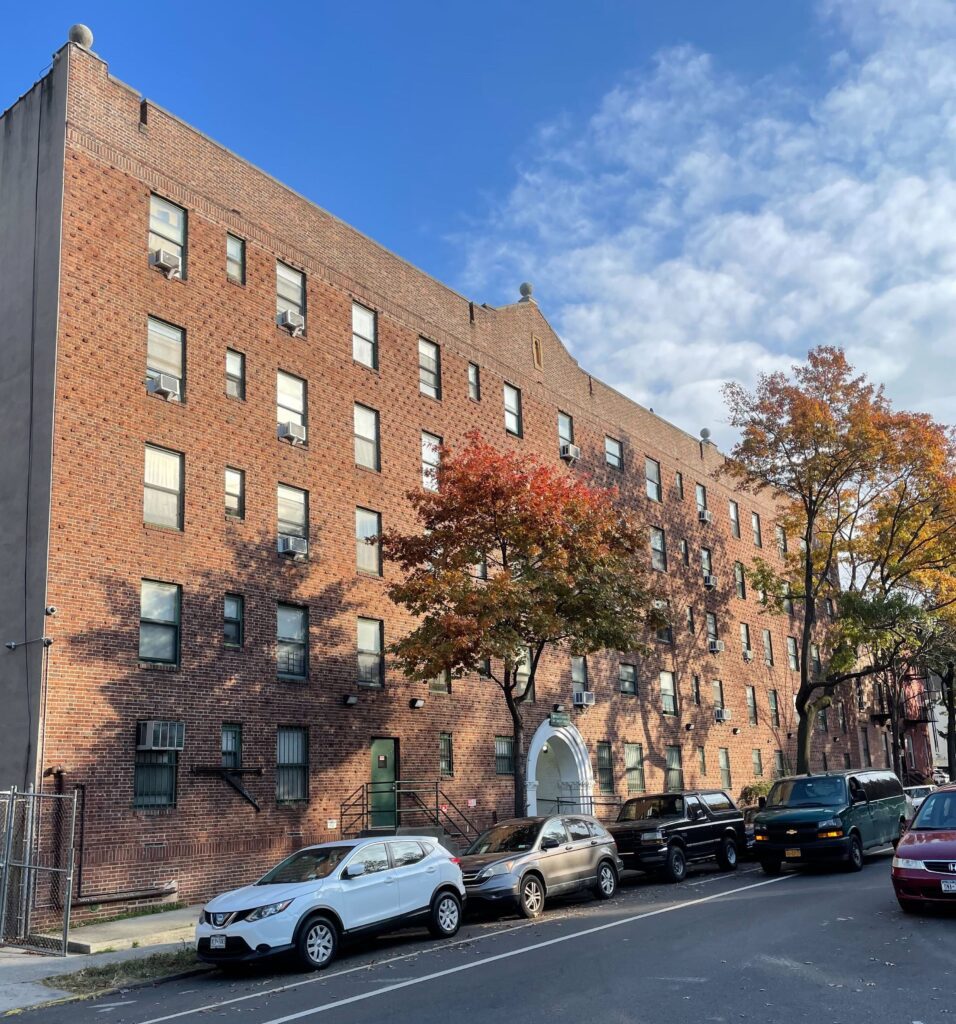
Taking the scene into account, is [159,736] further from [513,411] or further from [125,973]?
[513,411]

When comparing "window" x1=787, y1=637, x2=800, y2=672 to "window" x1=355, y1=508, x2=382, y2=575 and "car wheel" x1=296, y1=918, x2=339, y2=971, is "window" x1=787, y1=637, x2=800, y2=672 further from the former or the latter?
"car wheel" x1=296, y1=918, x2=339, y2=971

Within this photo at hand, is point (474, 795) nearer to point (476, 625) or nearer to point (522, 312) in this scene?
point (476, 625)

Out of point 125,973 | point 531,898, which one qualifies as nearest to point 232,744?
point 531,898

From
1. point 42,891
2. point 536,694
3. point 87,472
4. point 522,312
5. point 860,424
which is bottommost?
point 42,891

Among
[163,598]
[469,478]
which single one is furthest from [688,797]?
[163,598]

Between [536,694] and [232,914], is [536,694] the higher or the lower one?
the higher one

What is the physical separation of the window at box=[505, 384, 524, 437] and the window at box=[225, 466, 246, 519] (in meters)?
10.3

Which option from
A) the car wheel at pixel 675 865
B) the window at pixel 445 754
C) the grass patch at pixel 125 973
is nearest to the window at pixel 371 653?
the window at pixel 445 754

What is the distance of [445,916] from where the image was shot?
549 inches

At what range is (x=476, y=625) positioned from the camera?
1903 centimetres

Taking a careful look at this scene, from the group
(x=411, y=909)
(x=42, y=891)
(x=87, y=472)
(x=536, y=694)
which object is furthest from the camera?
(x=536, y=694)

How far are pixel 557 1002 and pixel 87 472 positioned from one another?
12.9 metres

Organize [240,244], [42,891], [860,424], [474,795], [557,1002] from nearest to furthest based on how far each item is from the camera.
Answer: [557,1002], [42,891], [240,244], [474,795], [860,424]

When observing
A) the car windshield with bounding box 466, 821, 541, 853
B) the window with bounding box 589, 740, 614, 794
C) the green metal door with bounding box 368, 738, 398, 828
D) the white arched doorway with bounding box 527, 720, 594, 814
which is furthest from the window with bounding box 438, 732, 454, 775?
the car windshield with bounding box 466, 821, 541, 853
